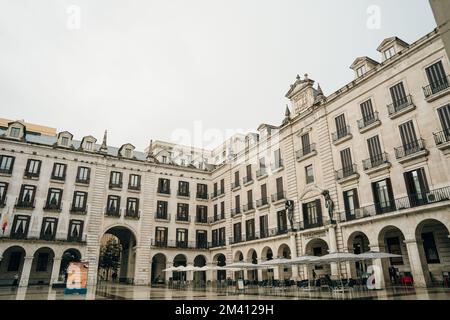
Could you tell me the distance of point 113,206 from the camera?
3700cm

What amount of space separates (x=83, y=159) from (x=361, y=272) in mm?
31389

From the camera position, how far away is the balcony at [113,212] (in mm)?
36291

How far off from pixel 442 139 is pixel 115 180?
109ft

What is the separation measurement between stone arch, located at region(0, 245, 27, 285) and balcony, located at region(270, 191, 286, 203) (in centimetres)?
2573

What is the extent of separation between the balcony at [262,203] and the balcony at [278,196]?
2.90 feet

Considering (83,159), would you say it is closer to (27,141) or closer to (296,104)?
(27,141)

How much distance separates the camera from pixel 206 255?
41031 mm

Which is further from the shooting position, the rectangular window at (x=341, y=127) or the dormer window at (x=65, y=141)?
the dormer window at (x=65, y=141)

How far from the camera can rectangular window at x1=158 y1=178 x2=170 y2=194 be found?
4087 cm

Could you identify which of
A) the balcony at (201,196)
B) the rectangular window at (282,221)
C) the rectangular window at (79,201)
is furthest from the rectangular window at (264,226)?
the rectangular window at (79,201)

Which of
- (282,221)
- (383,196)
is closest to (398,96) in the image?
(383,196)

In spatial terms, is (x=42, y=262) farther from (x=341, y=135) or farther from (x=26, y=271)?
(x=341, y=135)

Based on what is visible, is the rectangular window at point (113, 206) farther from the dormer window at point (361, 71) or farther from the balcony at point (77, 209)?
the dormer window at point (361, 71)
